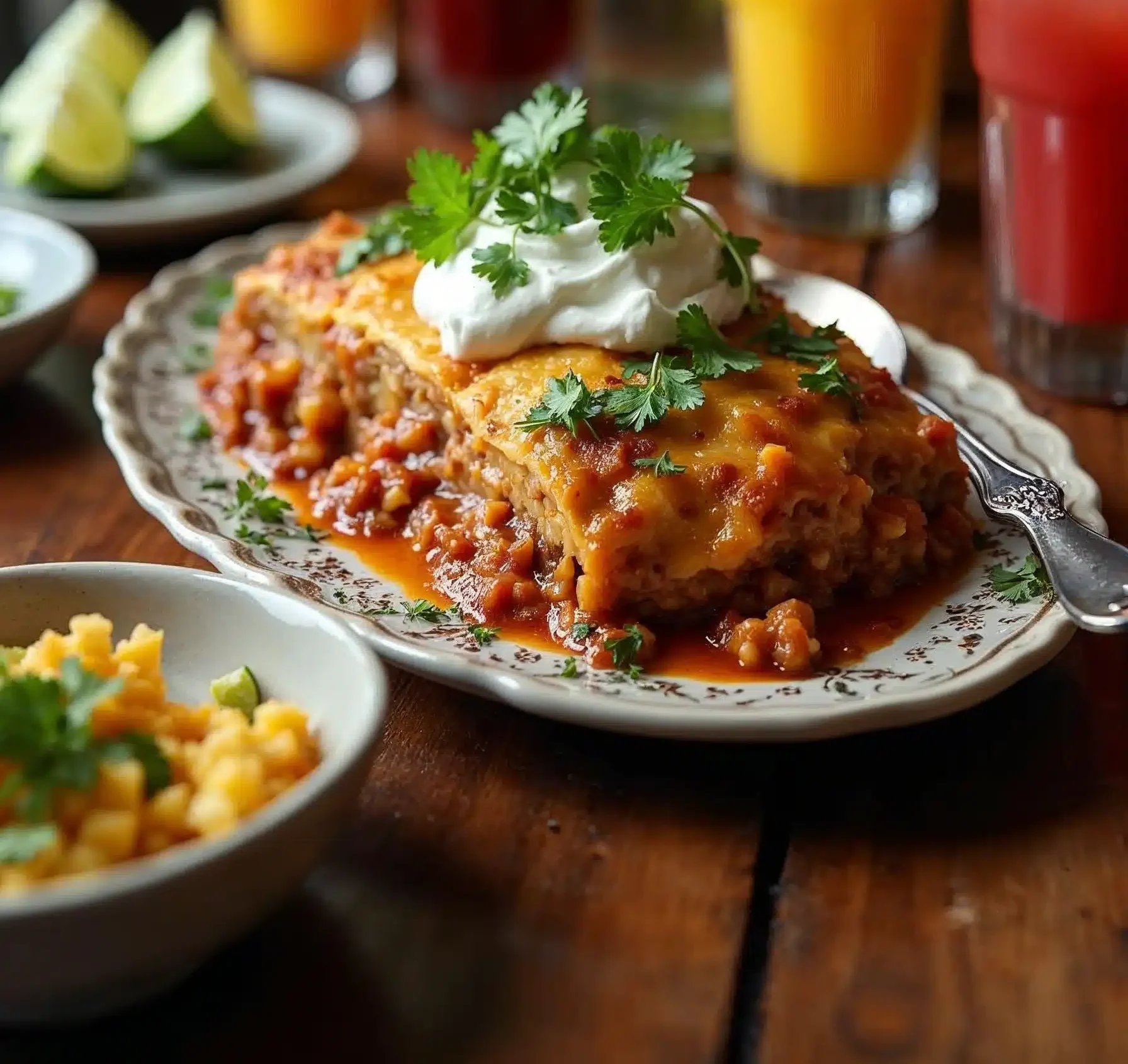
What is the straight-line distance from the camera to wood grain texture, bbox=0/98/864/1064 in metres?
1.67

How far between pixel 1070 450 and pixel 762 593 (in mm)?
750

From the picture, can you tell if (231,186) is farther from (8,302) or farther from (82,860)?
(82,860)

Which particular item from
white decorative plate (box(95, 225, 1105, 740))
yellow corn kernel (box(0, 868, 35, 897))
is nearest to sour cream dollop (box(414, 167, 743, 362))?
white decorative plate (box(95, 225, 1105, 740))

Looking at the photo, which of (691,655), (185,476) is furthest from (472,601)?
(185,476)

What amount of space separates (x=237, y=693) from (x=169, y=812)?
344 millimetres

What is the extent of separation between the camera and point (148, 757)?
65.2 inches

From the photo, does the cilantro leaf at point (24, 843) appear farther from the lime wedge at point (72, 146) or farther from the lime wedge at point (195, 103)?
the lime wedge at point (195, 103)

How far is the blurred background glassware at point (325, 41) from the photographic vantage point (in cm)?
524

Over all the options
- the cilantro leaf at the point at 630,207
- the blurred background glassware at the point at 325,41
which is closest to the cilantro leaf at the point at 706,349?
the cilantro leaf at the point at 630,207

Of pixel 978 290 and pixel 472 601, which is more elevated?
pixel 472 601

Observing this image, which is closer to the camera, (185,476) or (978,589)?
(978,589)

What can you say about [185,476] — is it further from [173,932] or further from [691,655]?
[173,932]

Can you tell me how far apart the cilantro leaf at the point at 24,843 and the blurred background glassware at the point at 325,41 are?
416cm

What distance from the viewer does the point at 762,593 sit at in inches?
92.4
